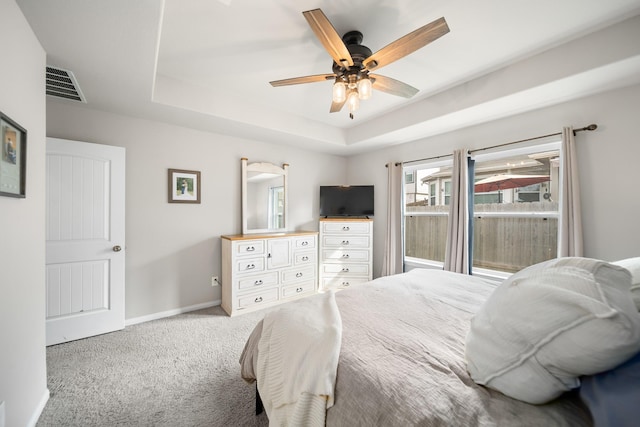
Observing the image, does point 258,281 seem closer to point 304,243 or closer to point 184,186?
point 304,243

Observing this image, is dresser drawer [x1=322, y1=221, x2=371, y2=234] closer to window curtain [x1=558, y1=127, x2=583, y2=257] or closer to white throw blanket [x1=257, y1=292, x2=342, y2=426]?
window curtain [x1=558, y1=127, x2=583, y2=257]

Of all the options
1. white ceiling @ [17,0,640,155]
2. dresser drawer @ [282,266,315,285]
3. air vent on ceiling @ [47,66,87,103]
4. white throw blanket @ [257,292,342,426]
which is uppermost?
white ceiling @ [17,0,640,155]

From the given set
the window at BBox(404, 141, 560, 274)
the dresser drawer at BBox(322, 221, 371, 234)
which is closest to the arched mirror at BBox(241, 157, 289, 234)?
the dresser drawer at BBox(322, 221, 371, 234)

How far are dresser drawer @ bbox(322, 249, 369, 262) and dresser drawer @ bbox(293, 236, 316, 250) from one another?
0.30m

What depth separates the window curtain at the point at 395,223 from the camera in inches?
147

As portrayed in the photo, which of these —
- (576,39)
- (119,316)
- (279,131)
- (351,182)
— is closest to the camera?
(576,39)

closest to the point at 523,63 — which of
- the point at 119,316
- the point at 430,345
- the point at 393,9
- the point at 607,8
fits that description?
the point at 607,8

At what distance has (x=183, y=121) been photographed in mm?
2797

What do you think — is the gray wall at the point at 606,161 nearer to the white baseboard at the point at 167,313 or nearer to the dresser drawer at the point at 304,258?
the dresser drawer at the point at 304,258

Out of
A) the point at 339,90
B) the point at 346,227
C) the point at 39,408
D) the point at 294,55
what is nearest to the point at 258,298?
the point at 346,227

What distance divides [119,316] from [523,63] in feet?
15.0

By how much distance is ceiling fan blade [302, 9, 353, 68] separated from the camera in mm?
1269

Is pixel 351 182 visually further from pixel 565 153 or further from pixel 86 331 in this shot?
pixel 86 331

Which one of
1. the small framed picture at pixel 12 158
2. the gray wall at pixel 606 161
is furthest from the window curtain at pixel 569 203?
the small framed picture at pixel 12 158
